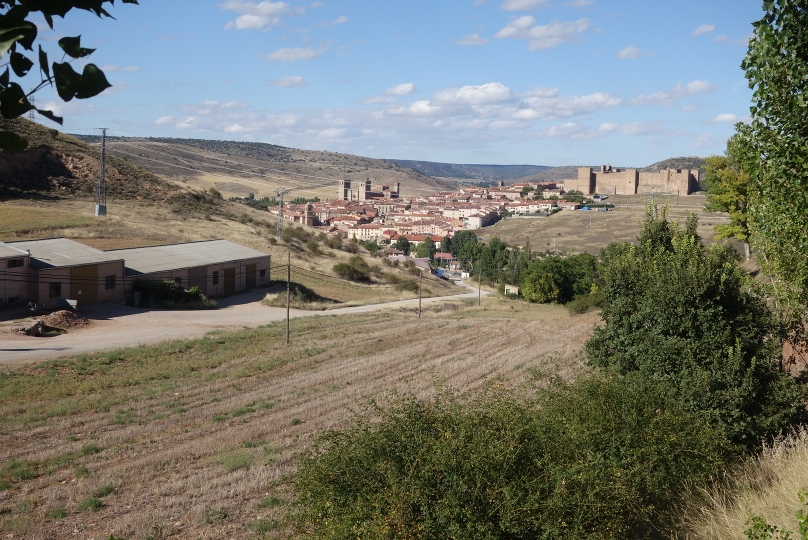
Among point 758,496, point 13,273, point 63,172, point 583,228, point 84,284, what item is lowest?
point 84,284

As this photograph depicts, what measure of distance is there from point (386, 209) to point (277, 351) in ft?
501

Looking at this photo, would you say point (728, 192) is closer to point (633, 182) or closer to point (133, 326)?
point (133, 326)

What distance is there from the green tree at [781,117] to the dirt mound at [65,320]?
25.0 metres

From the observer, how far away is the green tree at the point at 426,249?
4320 inches

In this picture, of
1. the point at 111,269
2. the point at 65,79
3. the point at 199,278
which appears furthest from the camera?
the point at 199,278

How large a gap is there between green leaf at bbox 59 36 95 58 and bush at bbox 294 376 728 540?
14.7 feet

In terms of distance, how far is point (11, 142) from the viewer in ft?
7.70

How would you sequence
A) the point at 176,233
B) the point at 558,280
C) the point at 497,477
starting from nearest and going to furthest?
the point at 497,477 < the point at 176,233 < the point at 558,280

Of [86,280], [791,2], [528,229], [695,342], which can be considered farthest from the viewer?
[528,229]

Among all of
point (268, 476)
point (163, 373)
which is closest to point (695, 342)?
point (268, 476)

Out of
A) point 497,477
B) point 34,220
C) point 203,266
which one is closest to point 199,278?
point 203,266

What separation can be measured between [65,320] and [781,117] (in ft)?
86.1

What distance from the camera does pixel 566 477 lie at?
644cm

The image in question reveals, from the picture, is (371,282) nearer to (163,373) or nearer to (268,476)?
(163,373)
